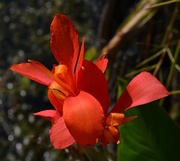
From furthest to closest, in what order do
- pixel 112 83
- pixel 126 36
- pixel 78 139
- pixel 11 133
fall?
1. pixel 11 133
2. pixel 112 83
3. pixel 126 36
4. pixel 78 139

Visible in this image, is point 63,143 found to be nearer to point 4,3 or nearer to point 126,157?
point 126,157

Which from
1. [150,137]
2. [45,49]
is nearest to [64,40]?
[150,137]

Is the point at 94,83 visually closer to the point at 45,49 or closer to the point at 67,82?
the point at 67,82

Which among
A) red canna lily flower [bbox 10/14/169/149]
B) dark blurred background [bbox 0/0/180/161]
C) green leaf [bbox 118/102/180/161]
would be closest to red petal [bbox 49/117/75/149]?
red canna lily flower [bbox 10/14/169/149]

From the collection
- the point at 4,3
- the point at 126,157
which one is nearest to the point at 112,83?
the point at 126,157

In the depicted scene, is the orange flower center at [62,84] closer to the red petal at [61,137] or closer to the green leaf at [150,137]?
the red petal at [61,137]

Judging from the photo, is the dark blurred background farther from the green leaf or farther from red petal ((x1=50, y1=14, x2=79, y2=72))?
red petal ((x1=50, y1=14, x2=79, y2=72))
